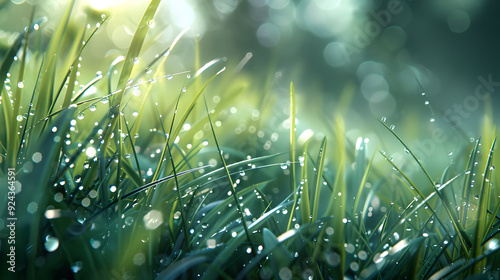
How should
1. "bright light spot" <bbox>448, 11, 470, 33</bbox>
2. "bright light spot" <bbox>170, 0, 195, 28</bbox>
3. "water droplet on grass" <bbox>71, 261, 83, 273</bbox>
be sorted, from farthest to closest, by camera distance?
1. "bright light spot" <bbox>448, 11, 470, 33</bbox>
2. "bright light spot" <bbox>170, 0, 195, 28</bbox>
3. "water droplet on grass" <bbox>71, 261, 83, 273</bbox>

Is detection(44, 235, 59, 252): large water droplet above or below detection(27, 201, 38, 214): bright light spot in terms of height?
below

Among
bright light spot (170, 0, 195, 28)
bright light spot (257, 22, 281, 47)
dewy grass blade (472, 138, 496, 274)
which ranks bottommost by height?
dewy grass blade (472, 138, 496, 274)

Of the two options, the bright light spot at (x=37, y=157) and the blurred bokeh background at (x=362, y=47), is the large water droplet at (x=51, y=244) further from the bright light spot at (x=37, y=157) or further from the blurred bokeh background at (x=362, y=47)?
the blurred bokeh background at (x=362, y=47)

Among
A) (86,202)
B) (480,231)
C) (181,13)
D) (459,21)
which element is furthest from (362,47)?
(86,202)

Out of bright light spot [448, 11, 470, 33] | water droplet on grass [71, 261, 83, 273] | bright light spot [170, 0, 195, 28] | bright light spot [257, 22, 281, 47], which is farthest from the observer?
bright light spot [257, 22, 281, 47]

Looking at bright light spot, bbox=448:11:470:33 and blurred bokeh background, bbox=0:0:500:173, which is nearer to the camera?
blurred bokeh background, bbox=0:0:500:173

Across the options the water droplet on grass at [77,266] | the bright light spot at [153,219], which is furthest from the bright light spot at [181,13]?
the water droplet on grass at [77,266]

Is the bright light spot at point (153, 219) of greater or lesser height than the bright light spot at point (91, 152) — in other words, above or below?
below

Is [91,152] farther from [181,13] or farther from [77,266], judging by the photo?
[181,13]

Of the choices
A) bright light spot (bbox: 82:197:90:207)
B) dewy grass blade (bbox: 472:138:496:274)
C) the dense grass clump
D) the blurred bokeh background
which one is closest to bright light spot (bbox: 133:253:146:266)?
the dense grass clump

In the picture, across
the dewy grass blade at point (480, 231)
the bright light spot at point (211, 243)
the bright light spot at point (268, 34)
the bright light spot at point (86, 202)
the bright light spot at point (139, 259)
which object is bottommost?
the dewy grass blade at point (480, 231)

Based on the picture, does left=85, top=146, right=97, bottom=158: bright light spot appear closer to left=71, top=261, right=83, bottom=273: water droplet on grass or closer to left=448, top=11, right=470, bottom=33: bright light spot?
left=71, top=261, right=83, bottom=273: water droplet on grass

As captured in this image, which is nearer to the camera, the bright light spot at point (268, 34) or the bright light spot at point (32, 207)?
the bright light spot at point (32, 207)
